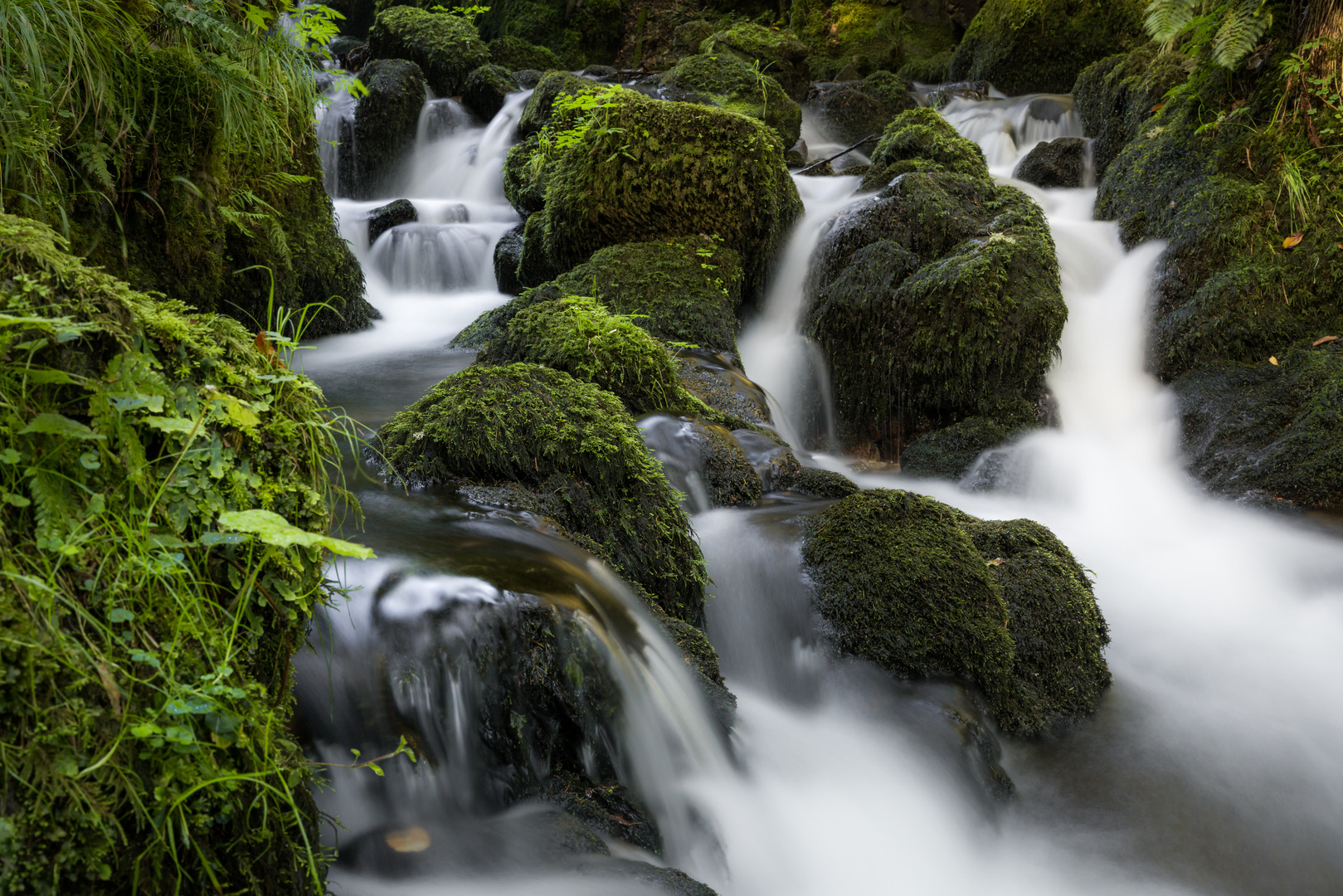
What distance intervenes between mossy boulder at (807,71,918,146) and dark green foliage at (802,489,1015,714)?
987 centimetres

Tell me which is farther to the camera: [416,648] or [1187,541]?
[1187,541]

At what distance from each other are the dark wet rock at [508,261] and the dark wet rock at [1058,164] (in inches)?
230

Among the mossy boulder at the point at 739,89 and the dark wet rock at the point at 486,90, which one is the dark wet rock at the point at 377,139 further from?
the mossy boulder at the point at 739,89

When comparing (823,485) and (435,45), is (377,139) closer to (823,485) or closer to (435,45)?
(435,45)

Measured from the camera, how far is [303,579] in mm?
1641

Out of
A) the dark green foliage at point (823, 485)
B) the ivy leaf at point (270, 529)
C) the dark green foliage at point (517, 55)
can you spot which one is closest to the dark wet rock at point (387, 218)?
the dark green foliage at point (823, 485)

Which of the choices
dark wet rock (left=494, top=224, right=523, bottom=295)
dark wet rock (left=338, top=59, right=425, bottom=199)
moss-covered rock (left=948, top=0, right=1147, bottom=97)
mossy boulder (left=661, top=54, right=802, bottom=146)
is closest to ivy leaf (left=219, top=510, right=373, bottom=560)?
dark wet rock (left=494, top=224, right=523, bottom=295)

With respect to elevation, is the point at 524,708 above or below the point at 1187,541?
above

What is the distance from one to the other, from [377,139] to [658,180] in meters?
6.74

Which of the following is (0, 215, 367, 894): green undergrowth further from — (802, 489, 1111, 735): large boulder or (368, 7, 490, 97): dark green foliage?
(368, 7, 490, 97): dark green foliage

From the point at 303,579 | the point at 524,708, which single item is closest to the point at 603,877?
the point at 524,708

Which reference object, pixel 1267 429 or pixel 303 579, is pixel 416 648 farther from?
pixel 1267 429

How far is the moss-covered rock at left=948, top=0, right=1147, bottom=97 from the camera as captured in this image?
39.9ft

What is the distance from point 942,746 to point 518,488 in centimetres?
196
